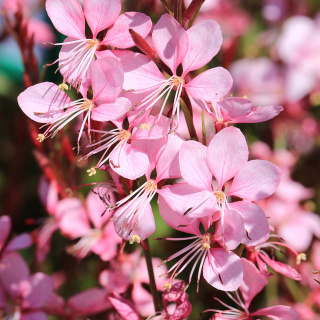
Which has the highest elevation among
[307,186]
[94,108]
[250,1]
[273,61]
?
[94,108]

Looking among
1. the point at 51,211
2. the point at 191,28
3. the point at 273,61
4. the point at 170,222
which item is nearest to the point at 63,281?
the point at 51,211

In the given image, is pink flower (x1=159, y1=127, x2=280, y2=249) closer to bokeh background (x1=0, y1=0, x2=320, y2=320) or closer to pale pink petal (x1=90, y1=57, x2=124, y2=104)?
pale pink petal (x1=90, y1=57, x2=124, y2=104)

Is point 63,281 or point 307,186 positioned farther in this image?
point 307,186

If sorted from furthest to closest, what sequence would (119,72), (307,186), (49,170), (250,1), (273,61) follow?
(250,1)
(273,61)
(307,186)
(49,170)
(119,72)

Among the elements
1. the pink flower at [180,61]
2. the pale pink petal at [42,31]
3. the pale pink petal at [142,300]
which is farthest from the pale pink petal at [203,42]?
the pale pink petal at [42,31]

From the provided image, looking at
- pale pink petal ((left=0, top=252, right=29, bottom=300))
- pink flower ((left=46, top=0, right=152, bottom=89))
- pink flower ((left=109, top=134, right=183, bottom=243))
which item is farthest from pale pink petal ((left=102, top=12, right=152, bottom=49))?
pale pink petal ((left=0, top=252, right=29, bottom=300))

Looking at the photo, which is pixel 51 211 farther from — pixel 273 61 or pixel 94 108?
pixel 273 61
